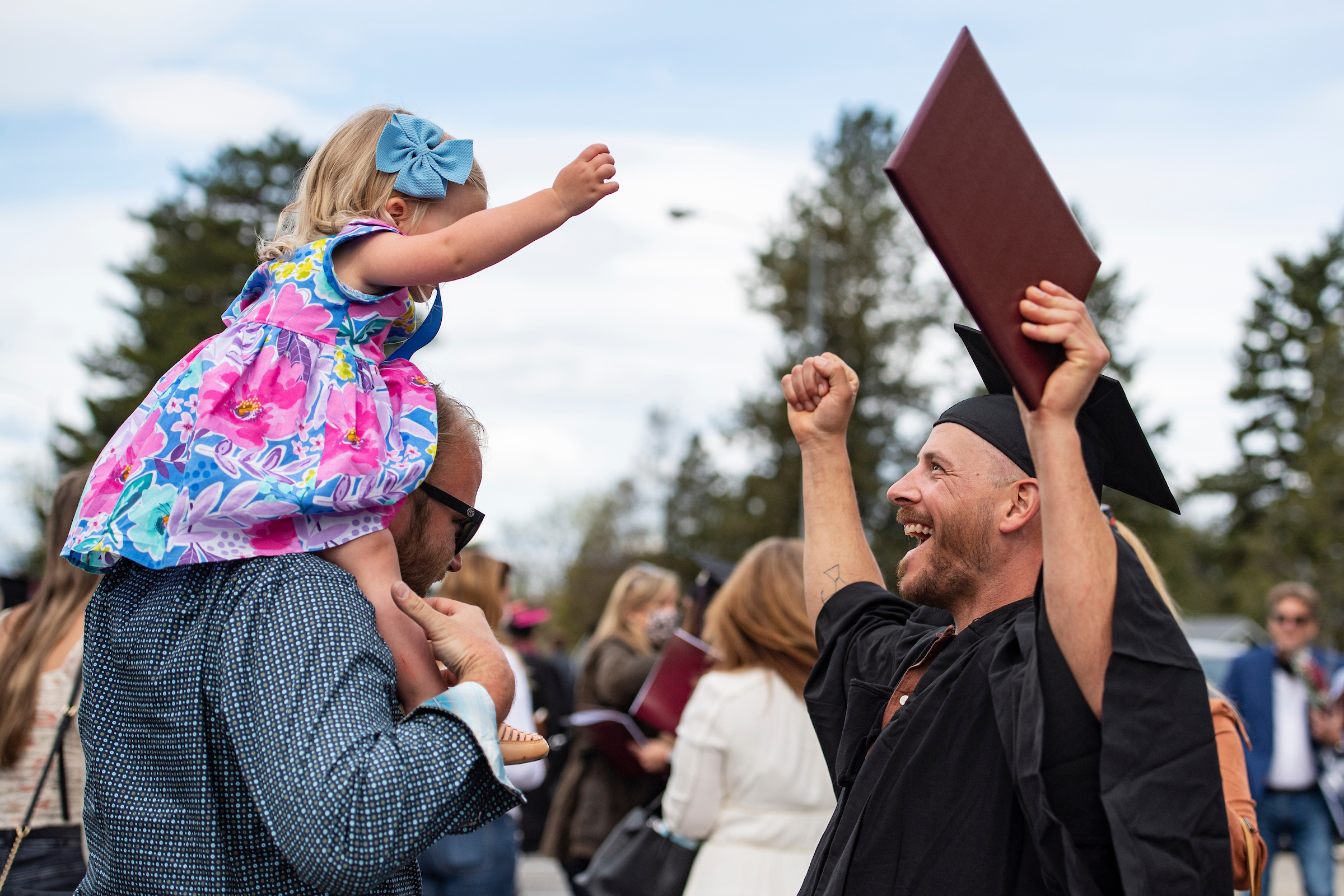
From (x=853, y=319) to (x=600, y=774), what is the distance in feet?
86.8

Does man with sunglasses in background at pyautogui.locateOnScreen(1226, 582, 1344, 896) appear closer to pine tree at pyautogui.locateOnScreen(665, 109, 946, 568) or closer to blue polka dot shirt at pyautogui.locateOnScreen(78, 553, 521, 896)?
blue polka dot shirt at pyautogui.locateOnScreen(78, 553, 521, 896)

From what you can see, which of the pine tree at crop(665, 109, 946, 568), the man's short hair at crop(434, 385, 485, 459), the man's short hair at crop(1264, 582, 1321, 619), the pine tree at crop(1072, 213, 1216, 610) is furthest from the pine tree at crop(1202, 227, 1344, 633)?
the man's short hair at crop(434, 385, 485, 459)

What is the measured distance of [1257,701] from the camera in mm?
7789

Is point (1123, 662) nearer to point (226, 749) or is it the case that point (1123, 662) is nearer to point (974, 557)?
point (974, 557)

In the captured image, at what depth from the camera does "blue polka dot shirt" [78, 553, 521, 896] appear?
1413 millimetres

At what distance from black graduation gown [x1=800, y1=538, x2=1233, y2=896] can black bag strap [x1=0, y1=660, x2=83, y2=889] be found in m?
2.25

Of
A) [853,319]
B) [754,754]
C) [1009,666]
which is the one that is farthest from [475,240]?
[853,319]

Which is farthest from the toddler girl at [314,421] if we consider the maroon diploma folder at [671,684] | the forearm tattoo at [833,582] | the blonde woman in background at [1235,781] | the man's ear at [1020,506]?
the maroon diploma folder at [671,684]

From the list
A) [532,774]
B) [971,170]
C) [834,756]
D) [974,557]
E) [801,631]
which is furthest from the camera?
[532,774]

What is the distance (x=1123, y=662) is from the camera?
5.60 feet

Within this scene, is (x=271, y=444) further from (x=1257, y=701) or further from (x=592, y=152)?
(x=1257, y=701)

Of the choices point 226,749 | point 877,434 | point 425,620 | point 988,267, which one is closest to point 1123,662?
point 988,267

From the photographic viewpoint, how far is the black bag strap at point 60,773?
127 inches

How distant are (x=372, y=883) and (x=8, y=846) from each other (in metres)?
2.78
